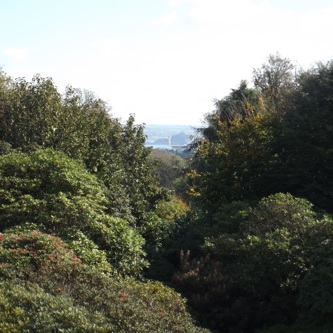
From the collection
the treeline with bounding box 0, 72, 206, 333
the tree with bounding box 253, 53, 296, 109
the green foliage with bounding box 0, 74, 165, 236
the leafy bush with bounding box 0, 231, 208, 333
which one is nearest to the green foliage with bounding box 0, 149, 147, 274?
the treeline with bounding box 0, 72, 206, 333

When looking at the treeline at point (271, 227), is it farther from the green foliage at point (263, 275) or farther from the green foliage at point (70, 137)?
the green foliage at point (70, 137)

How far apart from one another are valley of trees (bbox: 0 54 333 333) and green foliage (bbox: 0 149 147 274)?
0.10 ft

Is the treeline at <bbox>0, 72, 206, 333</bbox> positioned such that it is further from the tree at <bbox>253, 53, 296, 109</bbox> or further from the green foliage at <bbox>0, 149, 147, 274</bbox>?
the tree at <bbox>253, 53, 296, 109</bbox>

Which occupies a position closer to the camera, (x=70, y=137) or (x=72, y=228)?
(x=72, y=228)

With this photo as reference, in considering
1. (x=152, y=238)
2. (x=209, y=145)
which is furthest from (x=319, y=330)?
(x=209, y=145)

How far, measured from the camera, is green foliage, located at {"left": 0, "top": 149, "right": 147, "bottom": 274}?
9070mm

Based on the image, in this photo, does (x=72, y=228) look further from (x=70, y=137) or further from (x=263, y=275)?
(x=70, y=137)

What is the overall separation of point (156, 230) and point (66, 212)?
569 centimetres

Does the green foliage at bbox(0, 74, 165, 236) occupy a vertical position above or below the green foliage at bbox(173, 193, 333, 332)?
above

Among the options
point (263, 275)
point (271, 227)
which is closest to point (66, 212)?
point (263, 275)

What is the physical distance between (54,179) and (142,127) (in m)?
8.70

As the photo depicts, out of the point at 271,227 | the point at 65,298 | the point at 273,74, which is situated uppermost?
the point at 273,74

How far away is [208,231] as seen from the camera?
11703 mm

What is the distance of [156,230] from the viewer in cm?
1469
